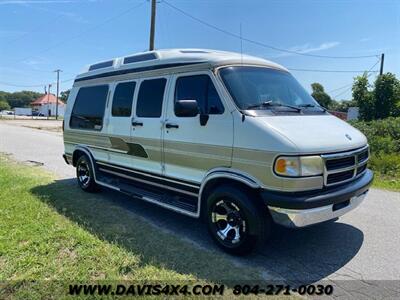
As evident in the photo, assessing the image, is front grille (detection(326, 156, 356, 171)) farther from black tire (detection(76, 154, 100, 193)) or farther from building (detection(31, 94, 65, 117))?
building (detection(31, 94, 65, 117))

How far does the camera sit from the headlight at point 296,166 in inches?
157

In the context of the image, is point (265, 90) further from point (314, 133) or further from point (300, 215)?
point (300, 215)

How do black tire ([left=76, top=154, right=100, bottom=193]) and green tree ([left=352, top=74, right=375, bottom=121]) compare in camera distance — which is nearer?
black tire ([left=76, top=154, right=100, bottom=193])

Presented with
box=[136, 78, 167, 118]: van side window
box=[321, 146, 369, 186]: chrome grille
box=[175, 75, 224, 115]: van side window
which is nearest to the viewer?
box=[321, 146, 369, 186]: chrome grille

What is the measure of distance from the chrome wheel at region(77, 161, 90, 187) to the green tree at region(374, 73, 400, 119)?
22.0 metres

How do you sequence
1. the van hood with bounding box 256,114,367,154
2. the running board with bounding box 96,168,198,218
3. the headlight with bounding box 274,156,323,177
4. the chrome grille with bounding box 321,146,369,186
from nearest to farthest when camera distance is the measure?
the headlight with bounding box 274,156,323,177 < the van hood with bounding box 256,114,367,154 < the chrome grille with bounding box 321,146,369,186 < the running board with bounding box 96,168,198,218

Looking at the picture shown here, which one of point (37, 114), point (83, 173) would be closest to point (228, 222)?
point (83, 173)

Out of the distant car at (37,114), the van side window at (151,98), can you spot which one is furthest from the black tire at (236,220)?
the distant car at (37,114)

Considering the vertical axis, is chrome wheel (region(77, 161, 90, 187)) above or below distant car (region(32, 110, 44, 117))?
below

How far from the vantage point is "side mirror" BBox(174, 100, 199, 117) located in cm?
470

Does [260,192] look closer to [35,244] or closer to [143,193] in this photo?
[143,193]

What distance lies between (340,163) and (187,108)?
Result: 6.59ft

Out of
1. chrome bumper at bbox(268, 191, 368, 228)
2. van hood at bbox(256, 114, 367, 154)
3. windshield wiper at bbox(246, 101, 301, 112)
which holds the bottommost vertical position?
chrome bumper at bbox(268, 191, 368, 228)

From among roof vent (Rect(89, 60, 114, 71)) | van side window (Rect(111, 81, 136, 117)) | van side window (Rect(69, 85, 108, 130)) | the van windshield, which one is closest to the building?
van side window (Rect(69, 85, 108, 130))
